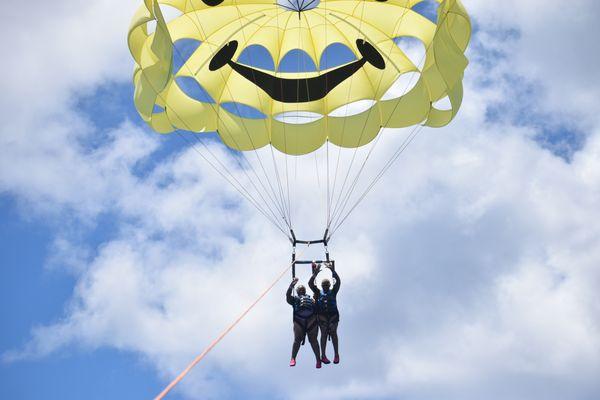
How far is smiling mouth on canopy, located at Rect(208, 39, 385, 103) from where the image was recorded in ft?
43.0

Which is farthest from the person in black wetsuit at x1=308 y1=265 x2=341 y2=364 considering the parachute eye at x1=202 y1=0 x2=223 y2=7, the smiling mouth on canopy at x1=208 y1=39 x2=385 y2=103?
the parachute eye at x1=202 y1=0 x2=223 y2=7

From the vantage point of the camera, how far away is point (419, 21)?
501 inches

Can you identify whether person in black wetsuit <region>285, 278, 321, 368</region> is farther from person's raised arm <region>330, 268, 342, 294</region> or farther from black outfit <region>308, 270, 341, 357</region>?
person's raised arm <region>330, 268, 342, 294</region>

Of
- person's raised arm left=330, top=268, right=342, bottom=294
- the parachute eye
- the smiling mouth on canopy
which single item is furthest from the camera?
the smiling mouth on canopy

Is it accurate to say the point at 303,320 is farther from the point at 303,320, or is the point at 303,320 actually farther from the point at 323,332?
the point at 323,332

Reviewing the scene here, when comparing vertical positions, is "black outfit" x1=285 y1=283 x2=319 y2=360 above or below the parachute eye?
below

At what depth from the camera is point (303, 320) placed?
1134 centimetres

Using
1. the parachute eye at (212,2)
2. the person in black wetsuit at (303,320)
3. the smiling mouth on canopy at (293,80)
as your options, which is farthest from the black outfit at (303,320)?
the parachute eye at (212,2)

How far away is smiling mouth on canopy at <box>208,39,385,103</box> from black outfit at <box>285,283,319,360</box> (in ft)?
13.4

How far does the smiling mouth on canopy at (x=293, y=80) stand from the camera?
13109 mm

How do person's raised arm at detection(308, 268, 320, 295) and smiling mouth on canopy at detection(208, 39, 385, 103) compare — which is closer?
person's raised arm at detection(308, 268, 320, 295)

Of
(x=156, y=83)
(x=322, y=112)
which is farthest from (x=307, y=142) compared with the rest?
(x=156, y=83)

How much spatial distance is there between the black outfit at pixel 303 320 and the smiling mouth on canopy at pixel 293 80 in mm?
4084

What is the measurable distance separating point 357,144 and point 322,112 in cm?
98
